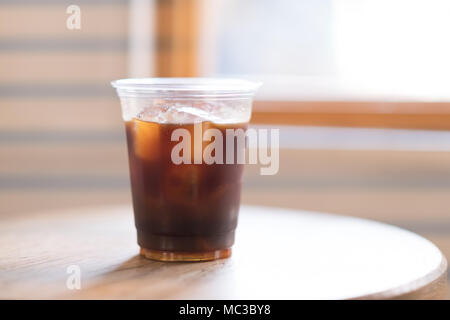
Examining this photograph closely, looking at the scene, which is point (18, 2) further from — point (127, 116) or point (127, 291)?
point (127, 291)

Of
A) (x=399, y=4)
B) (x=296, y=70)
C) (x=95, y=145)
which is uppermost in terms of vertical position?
(x=399, y=4)

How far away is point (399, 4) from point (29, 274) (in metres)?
1.75

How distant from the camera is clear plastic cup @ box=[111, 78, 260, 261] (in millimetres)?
958

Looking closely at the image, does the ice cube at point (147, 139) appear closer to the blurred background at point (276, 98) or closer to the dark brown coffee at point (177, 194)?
the dark brown coffee at point (177, 194)

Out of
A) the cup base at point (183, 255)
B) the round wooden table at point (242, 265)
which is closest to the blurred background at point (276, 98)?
the round wooden table at point (242, 265)

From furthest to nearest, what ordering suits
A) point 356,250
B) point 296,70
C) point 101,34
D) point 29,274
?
point 296,70
point 101,34
point 356,250
point 29,274

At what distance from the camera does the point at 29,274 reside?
91cm

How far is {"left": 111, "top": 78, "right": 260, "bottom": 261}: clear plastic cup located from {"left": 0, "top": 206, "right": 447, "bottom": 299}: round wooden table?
4cm

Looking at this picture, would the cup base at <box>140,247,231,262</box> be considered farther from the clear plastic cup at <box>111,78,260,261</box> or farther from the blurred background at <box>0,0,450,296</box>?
the blurred background at <box>0,0,450,296</box>

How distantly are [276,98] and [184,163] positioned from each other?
1.36 m

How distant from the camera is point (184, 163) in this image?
962 millimetres

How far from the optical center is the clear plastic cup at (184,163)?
3.14 ft
